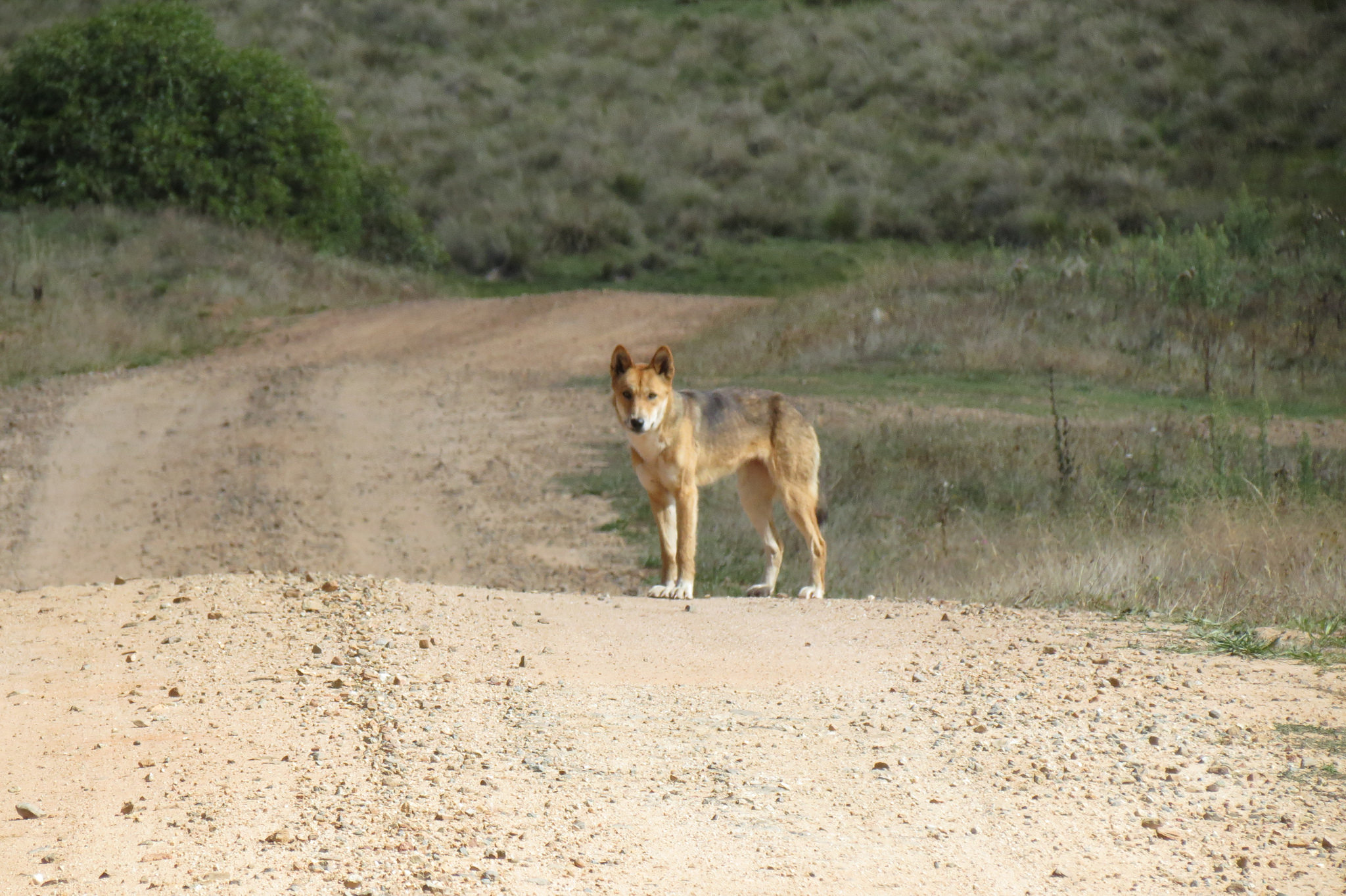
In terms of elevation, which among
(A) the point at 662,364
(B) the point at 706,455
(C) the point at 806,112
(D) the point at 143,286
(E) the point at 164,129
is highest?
(C) the point at 806,112

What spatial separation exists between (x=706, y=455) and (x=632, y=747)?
3602 millimetres

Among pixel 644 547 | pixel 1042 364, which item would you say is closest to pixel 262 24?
pixel 1042 364

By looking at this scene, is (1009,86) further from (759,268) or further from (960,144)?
(759,268)

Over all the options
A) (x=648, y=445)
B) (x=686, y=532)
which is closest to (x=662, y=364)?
(x=648, y=445)

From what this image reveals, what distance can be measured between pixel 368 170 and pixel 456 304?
323 inches

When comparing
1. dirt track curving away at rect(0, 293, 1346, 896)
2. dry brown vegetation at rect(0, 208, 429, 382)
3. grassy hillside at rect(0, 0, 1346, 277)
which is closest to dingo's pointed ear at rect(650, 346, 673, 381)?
dirt track curving away at rect(0, 293, 1346, 896)

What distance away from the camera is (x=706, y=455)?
8797 millimetres

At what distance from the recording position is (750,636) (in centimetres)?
703

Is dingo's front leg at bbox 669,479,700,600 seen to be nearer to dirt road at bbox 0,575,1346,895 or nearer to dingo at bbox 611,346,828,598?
dingo at bbox 611,346,828,598

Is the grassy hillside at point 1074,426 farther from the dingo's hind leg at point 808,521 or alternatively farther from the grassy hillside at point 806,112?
the grassy hillside at point 806,112

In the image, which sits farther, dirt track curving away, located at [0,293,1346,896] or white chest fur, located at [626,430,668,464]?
white chest fur, located at [626,430,668,464]

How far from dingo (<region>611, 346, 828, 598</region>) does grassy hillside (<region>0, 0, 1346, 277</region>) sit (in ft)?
63.6

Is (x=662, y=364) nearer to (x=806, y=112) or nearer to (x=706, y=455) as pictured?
(x=706, y=455)

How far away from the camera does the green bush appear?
26.0m
